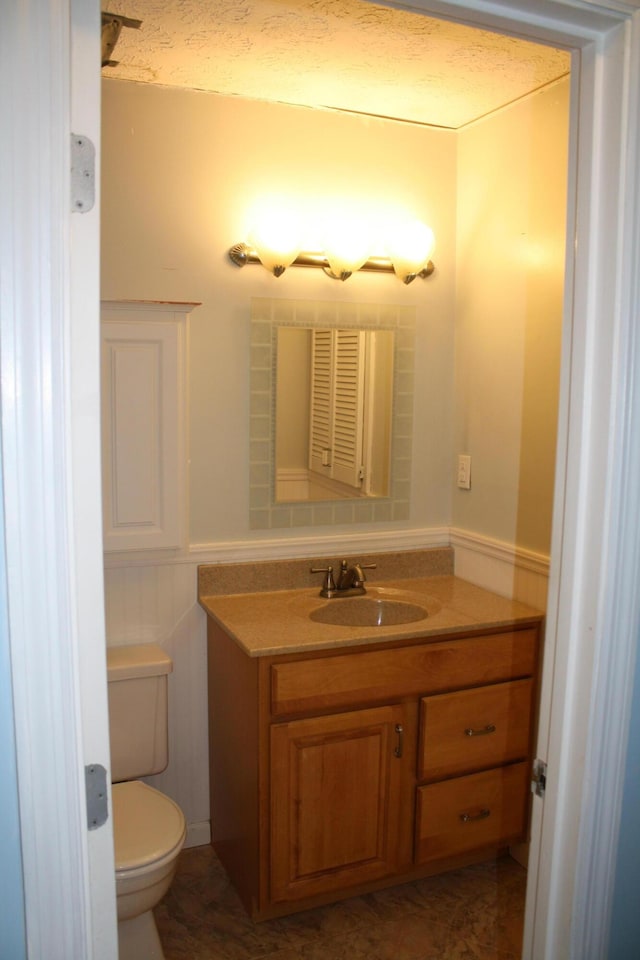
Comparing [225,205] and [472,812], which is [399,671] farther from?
Result: [225,205]

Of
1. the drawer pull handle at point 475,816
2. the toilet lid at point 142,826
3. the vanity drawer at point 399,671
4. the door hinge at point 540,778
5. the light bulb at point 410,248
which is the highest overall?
the light bulb at point 410,248

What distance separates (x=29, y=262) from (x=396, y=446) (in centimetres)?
209

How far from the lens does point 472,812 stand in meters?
2.46

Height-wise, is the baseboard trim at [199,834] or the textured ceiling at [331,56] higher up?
the textured ceiling at [331,56]

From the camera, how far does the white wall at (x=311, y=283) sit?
2389 millimetres

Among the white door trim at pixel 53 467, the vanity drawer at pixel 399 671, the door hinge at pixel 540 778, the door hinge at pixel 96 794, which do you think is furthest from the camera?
the vanity drawer at pixel 399 671

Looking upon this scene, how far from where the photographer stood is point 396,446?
2824mm

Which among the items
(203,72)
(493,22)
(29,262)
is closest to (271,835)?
(29,262)

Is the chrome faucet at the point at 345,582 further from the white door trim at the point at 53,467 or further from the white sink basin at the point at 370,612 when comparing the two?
the white door trim at the point at 53,467

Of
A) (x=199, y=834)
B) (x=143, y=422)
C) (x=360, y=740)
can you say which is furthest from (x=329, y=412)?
(x=199, y=834)

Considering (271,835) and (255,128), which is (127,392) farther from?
(271,835)

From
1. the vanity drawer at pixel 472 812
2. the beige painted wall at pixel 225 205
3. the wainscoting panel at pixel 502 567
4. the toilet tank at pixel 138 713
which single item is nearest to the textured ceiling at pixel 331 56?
the beige painted wall at pixel 225 205

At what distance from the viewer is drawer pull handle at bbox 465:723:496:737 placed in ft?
7.91

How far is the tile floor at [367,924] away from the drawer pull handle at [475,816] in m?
0.22
